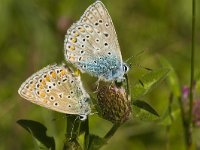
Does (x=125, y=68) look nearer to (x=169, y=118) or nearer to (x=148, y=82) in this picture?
(x=148, y=82)

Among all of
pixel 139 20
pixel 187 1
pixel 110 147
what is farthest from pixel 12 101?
pixel 187 1

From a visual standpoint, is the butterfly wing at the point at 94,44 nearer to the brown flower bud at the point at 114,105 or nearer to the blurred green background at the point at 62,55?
the brown flower bud at the point at 114,105

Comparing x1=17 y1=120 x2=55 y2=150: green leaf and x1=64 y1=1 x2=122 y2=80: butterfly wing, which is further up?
x1=64 y1=1 x2=122 y2=80: butterfly wing

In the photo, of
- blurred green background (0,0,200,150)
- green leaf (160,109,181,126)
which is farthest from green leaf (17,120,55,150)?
blurred green background (0,0,200,150)

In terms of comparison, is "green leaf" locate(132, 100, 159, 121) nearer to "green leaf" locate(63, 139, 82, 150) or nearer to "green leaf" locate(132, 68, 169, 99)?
"green leaf" locate(132, 68, 169, 99)

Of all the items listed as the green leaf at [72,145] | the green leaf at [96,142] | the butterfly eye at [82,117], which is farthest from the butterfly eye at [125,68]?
the green leaf at [72,145]

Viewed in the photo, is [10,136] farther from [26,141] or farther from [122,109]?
[122,109]
